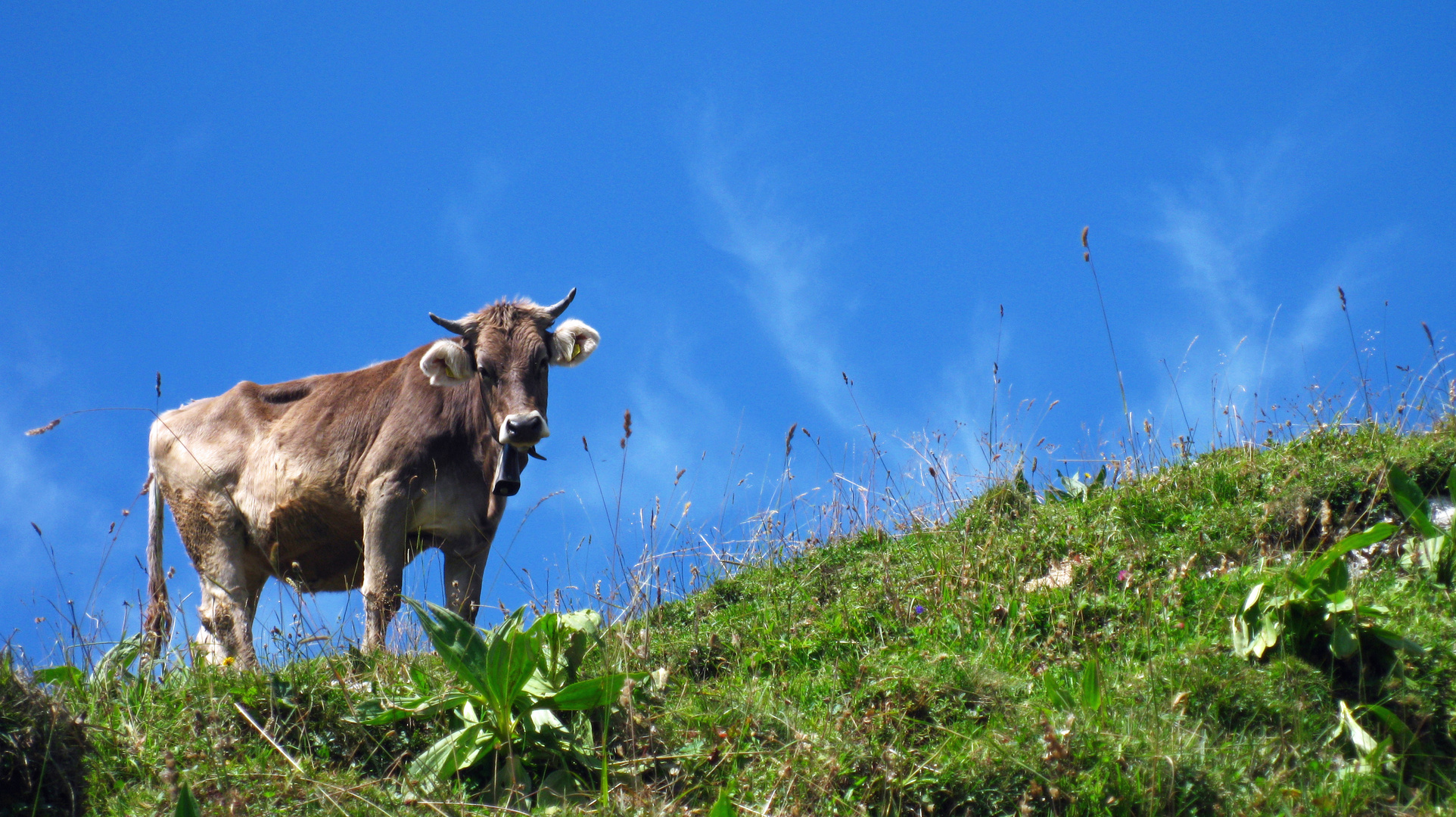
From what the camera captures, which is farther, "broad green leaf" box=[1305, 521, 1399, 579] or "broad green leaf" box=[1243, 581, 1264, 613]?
"broad green leaf" box=[1243, 581, 1264, 613]

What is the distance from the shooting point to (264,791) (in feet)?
12.3

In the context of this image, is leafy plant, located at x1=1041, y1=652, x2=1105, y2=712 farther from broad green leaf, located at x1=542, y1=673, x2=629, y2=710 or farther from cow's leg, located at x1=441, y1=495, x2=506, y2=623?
cow's leg, located at x1=441, y1=495, x2=506, y2=623

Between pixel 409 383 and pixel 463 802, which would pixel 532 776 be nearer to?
pixel 463 802

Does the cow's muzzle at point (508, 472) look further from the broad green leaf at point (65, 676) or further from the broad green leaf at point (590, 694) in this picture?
the broad green leaf at point (590, 694)

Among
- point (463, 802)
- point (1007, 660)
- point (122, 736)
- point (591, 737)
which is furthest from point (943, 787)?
point (122, 736)

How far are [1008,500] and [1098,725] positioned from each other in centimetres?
321

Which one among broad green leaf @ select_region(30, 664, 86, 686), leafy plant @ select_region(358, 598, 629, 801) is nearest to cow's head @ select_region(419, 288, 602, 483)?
broad green leaf @ select_region(30, 664, 86, 686)

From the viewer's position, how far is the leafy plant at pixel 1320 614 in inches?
153

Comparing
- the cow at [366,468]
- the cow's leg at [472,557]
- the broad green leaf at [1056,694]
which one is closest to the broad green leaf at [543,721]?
the broad green leaf at [1056,694]

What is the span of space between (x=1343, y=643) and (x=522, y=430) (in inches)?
202

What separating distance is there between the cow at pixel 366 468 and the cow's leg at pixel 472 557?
1 cm

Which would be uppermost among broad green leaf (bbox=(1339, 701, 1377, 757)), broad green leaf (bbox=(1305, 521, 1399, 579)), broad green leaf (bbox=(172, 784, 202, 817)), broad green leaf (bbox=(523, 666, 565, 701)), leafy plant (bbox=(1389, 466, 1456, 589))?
leafy plant (bbox=(1389, 466, 1456, 589))

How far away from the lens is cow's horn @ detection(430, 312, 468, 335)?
8109mm

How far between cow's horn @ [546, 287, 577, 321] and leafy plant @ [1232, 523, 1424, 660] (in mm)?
5752
